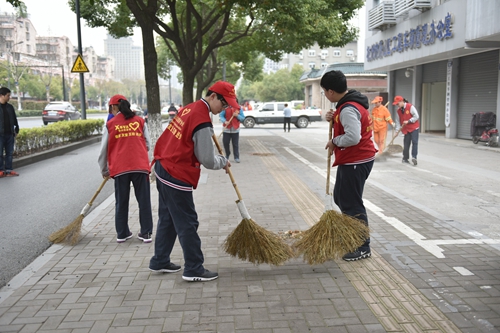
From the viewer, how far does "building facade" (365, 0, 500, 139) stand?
1617cm

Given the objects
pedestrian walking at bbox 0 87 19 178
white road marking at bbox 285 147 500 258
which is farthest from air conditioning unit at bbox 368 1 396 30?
white road marking at bbox 285 147 500 258

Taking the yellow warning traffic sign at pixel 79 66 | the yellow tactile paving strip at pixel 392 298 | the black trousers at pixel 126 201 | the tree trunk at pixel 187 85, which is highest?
the yellow warning traffic sign at pixel 79 66

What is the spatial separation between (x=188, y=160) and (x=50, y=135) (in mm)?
12017

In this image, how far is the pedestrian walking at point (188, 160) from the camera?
3852mm

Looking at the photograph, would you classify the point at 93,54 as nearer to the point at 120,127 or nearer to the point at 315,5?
the point at 315,5

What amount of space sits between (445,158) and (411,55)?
9017 millimetres

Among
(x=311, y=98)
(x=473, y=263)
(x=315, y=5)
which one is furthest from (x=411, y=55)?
(x=311, y=98)

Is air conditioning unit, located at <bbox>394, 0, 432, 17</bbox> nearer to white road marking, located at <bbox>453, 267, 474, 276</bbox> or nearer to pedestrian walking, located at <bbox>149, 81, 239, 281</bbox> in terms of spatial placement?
white road marking, located at <bbox>453, 267, 474, 276</bbox>

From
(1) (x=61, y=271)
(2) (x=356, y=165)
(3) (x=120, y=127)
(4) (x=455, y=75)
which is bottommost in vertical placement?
(1) (x=61, y=271)

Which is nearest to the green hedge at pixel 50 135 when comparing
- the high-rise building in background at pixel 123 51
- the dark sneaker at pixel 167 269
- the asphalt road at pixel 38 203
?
the asphalt road at pixel 38 203

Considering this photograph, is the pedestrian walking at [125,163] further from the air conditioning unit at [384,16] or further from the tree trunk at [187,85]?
the air conditioning unit at [384,16]

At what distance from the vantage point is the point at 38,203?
762 centimetres

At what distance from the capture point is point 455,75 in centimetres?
2009

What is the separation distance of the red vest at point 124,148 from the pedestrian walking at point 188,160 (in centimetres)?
115
